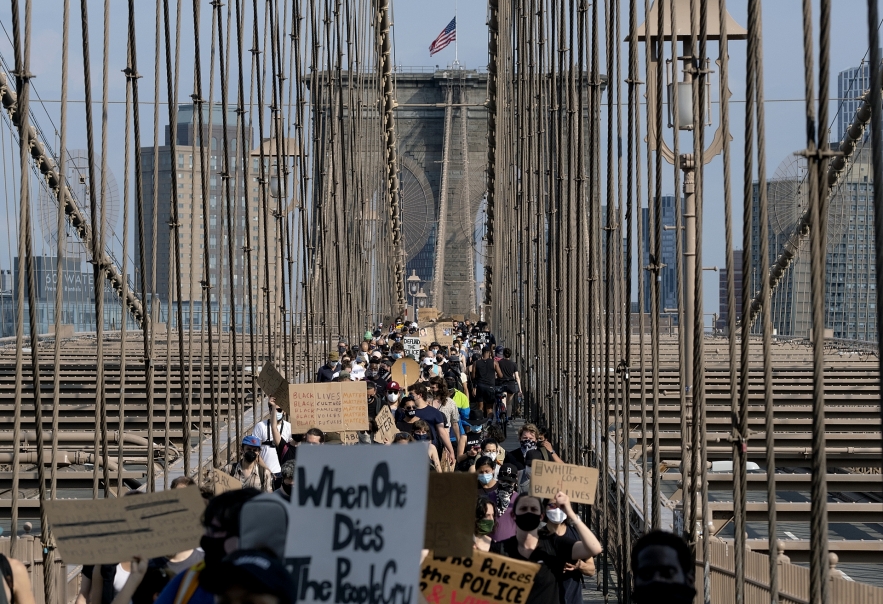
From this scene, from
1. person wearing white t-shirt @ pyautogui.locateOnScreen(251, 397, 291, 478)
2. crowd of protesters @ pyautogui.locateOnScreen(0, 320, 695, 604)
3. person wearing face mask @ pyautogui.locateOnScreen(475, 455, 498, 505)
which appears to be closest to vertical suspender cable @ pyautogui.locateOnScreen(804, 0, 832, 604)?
crowd of protesters @ pyautogui.locateOnScreen(0, 320, 695, 604)

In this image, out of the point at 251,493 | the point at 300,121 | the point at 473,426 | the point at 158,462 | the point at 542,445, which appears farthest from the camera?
the point at 300,121

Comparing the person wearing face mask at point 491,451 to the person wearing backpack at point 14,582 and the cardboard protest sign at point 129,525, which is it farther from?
the person wearing backpack at point 14,582

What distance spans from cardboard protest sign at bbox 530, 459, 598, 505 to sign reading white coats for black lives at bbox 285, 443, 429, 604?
115 inches

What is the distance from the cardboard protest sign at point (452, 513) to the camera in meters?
3.90

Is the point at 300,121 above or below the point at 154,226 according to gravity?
above

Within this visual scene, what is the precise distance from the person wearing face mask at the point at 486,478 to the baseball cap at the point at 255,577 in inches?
197

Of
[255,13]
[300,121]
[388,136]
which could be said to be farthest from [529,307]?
[388,136]

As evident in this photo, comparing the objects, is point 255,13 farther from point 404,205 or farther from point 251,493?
point 404,205

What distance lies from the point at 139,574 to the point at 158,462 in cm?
802

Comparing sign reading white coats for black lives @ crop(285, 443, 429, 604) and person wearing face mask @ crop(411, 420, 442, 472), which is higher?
sign reading white coats for black lives @ crop(285, 443, 429, 604)

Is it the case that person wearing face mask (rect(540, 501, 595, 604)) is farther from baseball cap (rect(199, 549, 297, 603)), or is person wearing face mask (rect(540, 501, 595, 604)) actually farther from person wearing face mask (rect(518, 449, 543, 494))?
baseball cap (rect(199, 549, 297, 603))

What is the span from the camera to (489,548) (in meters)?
5.34

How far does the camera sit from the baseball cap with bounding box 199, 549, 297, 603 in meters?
2.53

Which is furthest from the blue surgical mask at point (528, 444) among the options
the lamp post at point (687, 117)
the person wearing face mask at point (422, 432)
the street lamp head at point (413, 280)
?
the street lamp head at point (413, 280)
